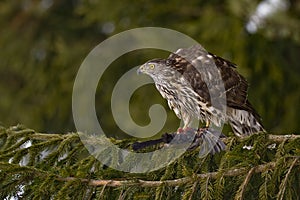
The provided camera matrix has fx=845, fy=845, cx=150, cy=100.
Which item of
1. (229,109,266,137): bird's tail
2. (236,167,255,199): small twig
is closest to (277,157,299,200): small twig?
(236,167,255,199): small twig

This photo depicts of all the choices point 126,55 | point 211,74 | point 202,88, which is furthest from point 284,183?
point 126,55

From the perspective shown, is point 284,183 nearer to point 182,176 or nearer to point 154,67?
point 182,176

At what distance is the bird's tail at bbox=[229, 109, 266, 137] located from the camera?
17.5 ft

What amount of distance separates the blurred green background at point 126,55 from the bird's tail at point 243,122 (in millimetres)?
3949

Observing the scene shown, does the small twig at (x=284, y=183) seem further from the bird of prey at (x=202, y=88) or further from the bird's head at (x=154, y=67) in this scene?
the bird's head at (x=154, y=67)

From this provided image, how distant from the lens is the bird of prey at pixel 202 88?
16.6ft

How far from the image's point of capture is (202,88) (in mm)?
5125

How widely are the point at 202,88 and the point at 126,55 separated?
7998 mm

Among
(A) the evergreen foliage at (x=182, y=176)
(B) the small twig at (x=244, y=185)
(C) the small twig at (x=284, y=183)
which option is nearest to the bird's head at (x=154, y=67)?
(A) the evergreen foliage at (x=182, y=176)

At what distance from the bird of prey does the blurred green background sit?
4.02 m

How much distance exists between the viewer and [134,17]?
1208 centimetres

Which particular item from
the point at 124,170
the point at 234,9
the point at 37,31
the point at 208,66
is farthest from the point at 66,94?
the point at 124,170

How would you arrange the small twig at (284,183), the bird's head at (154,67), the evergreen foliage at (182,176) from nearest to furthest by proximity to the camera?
the small twig at (284,183) → the evergreen foliage at (182,176) → the bird's head at (154,67)

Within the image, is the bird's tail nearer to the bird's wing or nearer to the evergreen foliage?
the bird's wing
